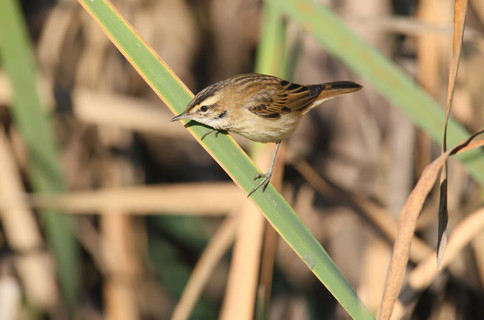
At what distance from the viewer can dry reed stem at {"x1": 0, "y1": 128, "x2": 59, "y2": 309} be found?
3279mm

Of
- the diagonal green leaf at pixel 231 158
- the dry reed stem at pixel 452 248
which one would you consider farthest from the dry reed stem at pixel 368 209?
the diagonal green leaf at pixel 231 158

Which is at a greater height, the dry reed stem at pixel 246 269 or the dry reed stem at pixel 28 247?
the dry reed stem at pixel 28 247

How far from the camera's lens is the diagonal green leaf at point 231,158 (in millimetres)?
1590

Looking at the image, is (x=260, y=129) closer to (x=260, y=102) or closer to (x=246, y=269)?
(x=260, y=102)

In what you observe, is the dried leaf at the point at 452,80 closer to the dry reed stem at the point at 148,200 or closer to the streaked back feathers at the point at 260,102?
the streaked back feathers at the point at 260,102

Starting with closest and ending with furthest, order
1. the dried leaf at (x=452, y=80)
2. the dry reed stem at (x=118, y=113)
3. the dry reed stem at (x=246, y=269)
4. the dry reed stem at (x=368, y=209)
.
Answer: the dried leaf at (x=452, y=80)
the dry reed stem at (x=246, y=269)
the dry reed stem at (x=368, y=209)
the dry reed stem at (x=118, y=113)

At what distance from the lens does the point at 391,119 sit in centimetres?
313

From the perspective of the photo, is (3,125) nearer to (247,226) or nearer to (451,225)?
(247,226)

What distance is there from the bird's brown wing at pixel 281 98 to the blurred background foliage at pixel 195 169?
15cm

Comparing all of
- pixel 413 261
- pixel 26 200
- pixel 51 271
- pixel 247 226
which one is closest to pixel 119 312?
pixel 51 271

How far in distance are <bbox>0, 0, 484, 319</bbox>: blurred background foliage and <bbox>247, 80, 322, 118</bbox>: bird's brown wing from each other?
15 cm

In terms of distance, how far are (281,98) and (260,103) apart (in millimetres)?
103

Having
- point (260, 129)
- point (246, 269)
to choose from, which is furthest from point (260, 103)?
point (246, 269)

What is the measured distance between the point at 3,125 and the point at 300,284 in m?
2.04
